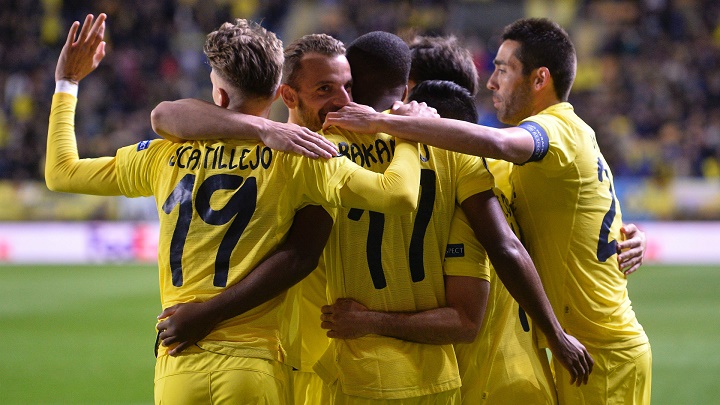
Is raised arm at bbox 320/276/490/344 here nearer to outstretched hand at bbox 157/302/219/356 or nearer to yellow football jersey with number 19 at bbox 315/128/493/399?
yellow football jersey with number 19 at bbox 315/128/493/399

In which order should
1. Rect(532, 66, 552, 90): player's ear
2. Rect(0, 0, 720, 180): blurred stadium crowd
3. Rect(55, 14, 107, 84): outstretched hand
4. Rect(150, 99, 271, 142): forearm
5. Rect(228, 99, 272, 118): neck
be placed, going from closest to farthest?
1. Rect(150, 99, 271, 142): forearm
2. Rect(228, 99, 272, 118): neck
3. Rect(55, 14, 107, 84): outstretched hand
4. Rect(532, 66, 552, 90): player's ear
5. Rect(0, 0, 720, 180): blurred stadium crowd

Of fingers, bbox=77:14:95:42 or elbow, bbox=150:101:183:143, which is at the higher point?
fingers, bbox=77:14:95:42

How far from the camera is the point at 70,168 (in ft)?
11.3

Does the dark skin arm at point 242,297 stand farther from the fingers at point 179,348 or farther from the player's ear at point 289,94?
the player's ear at point 289,94

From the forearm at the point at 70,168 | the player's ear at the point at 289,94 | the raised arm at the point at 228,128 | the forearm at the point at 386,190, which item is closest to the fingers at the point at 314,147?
the raised arm at the point at 228,128

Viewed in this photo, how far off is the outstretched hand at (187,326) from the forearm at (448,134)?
0.94 metres

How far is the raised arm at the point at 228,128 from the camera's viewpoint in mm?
3021

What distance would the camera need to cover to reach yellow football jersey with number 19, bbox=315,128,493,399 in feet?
10.3

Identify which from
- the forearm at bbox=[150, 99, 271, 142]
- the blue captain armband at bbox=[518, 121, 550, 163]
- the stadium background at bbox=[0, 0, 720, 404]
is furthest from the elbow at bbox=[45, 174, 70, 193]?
the stadium background at bbox=[0, 0, 720, 404]

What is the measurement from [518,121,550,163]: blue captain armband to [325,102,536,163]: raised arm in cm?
23

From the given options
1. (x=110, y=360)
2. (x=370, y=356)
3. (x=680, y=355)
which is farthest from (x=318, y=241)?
(x=680, y=355)

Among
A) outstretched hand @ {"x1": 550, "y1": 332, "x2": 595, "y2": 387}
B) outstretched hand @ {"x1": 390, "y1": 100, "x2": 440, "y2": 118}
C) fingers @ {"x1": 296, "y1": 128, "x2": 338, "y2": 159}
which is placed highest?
outstretched hand @ {"x1": 390, "y1": 100, "x2": 440, "y2": 118}

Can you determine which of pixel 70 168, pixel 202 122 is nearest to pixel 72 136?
pixel 70 168

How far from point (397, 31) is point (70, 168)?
19110 mm
